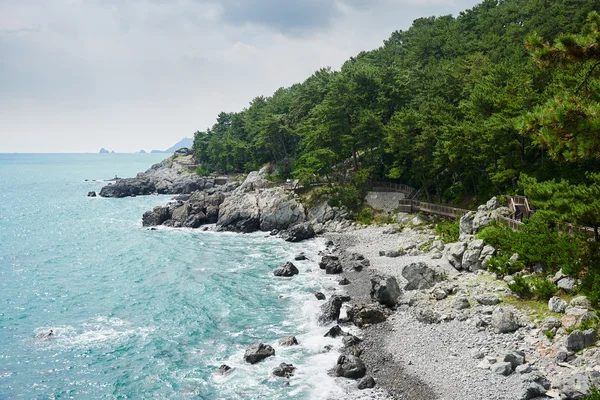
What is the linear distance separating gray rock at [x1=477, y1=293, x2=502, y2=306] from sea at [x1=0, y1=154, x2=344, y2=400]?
9.60 m

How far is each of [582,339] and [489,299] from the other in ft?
21.8

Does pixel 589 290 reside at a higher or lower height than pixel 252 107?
lower

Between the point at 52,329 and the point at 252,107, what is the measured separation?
88.9 meters

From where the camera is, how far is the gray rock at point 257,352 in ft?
76.6

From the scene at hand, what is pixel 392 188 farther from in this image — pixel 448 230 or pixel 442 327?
pixel 442 327

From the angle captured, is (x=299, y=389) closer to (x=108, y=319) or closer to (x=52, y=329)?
(x=108, y=319)

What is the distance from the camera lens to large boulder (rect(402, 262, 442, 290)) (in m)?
29.8

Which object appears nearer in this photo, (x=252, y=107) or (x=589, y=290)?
(x=589, y=290)

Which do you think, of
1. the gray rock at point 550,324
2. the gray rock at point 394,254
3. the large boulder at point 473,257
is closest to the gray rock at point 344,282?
the gray rock at point 394,254

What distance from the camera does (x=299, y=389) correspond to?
66.6ft

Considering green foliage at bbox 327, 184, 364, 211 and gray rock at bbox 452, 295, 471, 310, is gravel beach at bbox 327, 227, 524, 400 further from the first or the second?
green foliage at bbox 327, 184, 364, 211

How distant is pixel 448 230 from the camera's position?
130ft

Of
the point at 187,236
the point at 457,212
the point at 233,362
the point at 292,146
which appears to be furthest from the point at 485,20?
the point at 233,362

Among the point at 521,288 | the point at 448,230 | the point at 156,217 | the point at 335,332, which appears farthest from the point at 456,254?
the point at 156,217
